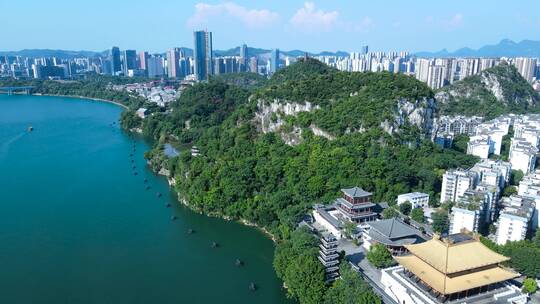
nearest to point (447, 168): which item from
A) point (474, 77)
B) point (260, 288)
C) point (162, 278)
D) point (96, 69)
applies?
point (260, 288)

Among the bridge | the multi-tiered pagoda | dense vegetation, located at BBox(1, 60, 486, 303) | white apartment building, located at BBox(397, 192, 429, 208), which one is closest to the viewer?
the multi-tiered pagoda

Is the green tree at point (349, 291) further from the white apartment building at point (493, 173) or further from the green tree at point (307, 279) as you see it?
the white apartment building at point (493, 173)

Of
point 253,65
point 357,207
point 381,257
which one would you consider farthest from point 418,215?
point 253,65

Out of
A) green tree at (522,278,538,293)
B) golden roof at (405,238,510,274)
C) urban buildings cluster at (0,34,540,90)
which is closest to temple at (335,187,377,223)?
golden roof at (405,238,510,274)

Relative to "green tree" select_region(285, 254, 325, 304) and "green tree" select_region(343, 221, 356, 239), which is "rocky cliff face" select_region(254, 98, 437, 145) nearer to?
"green tree" select_region(343, 221, 356, 239)

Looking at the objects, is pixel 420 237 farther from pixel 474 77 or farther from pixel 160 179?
pixel 474 77
